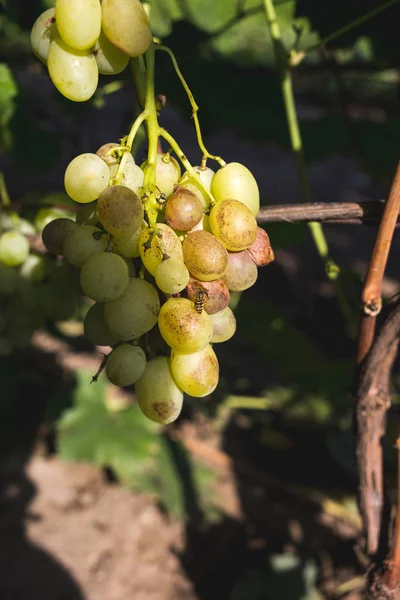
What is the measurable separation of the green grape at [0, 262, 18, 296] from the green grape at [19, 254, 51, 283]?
16 mm

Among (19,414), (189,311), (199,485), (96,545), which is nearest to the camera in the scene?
(189,311)

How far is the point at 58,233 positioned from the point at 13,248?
0.34 meters

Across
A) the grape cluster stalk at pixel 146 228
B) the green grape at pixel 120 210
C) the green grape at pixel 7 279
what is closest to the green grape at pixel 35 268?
the green grape at pixel 7 279

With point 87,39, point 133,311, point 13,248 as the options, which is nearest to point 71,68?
point 87,39

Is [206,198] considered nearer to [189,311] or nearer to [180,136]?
[189,311]

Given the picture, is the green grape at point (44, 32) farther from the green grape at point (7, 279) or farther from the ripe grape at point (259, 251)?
the green grape at point (7, 279)

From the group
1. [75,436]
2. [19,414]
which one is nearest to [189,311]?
[75,436]

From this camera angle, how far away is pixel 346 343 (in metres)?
2.36

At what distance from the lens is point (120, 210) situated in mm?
553

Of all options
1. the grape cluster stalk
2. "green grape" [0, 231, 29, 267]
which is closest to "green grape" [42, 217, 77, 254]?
the grape cluster stalk

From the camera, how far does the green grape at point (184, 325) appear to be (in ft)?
1.91

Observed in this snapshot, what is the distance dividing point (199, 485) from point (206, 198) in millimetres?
1370

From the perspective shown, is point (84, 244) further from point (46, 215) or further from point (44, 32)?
point (46, 215)

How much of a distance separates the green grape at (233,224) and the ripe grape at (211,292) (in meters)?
0.04
